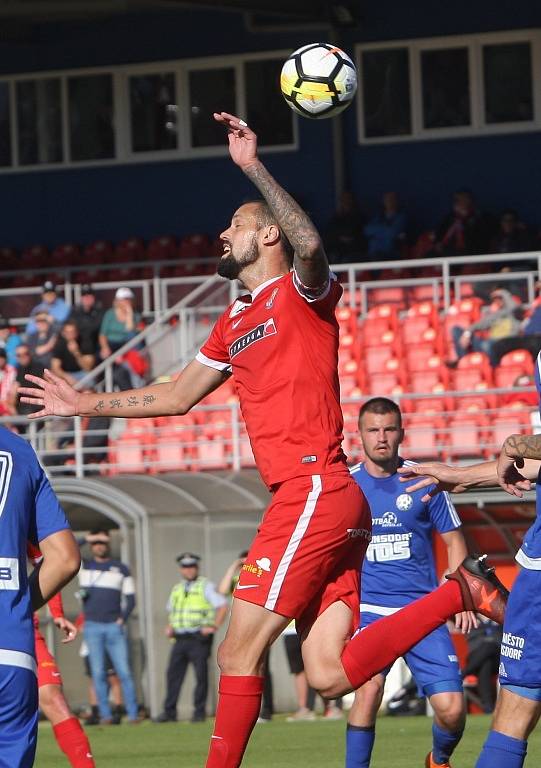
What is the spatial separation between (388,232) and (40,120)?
7.62m

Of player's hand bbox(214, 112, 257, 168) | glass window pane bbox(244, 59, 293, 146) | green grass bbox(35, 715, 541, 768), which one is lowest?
green grass bbox(35, 715, 541, 768)

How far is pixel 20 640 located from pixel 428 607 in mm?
2137

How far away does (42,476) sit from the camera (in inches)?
225

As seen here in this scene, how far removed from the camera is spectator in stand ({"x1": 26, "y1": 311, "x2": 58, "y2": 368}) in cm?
2086

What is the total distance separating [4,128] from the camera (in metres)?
27.5

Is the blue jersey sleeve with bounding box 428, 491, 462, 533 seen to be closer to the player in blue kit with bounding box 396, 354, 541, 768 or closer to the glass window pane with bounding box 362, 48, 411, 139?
the player in blue kit with bounding box 396, 354, 541, 768

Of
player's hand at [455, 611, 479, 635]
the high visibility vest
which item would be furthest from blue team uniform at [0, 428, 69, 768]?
the high visibility vest

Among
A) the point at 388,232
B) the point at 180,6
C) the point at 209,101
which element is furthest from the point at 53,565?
the point at 209,101

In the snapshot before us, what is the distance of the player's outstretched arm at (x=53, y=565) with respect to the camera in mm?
5725

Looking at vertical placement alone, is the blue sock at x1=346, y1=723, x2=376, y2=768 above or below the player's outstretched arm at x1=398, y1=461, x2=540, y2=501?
below

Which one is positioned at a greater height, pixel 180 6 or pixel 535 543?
pixel 180 6

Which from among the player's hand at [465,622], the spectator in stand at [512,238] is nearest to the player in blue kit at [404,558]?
the player's hand at [465,622]

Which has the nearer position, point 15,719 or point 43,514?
point 15,719

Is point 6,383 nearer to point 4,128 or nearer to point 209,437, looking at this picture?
point 209,437
